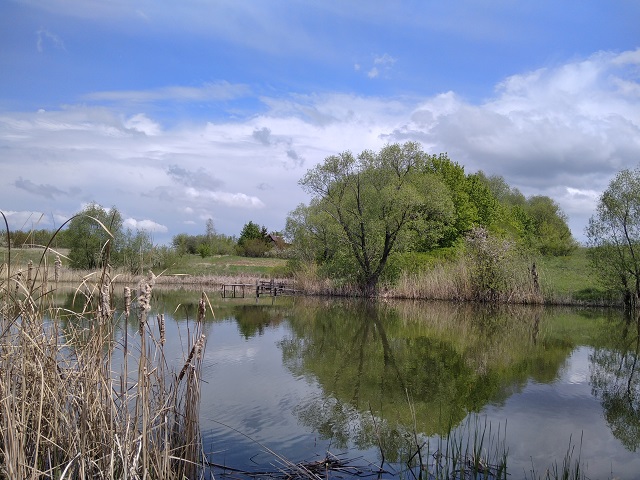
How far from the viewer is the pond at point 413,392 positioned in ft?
23.0

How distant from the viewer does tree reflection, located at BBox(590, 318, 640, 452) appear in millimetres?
8454

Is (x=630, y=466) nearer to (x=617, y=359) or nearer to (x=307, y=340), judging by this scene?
(x=617, y=359)

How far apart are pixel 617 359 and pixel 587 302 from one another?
50.9 feet

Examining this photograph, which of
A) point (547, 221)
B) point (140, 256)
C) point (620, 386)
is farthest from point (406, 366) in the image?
point (547, 221)

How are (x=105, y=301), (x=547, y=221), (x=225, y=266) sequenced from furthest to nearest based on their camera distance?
(x=547, y=221), (x=225, y=266), (x=105, y=301)

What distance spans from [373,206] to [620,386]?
2336cm

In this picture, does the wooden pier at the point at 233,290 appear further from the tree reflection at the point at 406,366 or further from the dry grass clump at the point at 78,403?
the dry grass clump at the point at 78,403

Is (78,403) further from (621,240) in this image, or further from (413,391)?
(621,240)

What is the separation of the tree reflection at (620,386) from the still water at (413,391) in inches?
1.3

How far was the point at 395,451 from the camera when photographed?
684 cm

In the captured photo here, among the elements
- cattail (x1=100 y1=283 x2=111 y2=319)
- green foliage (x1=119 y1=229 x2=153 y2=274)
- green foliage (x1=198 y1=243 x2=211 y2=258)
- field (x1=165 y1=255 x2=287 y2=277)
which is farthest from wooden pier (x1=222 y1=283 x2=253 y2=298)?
cattail (x1=100 y1=283 x2=111 y2=319)

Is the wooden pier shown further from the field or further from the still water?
the still water

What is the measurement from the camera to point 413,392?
396 inches

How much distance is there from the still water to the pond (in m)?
0.03
